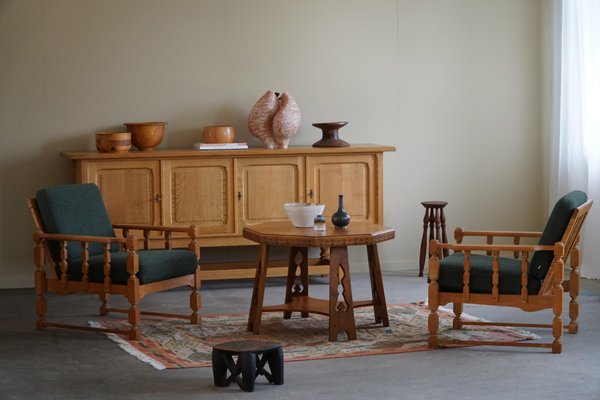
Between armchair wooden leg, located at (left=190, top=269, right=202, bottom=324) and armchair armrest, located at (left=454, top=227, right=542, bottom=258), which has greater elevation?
armchair armrest, located at (left=454, top=227, right=542, bottom=258)

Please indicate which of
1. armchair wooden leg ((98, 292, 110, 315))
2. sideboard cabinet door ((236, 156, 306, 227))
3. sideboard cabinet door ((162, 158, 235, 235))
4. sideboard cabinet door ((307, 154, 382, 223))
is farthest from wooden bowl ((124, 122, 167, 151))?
armchair wooden leg ((98, 292, 110, 315))

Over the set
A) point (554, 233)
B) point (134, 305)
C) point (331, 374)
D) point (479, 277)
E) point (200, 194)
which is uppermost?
point (200, 194)

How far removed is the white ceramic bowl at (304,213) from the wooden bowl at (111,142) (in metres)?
1.72

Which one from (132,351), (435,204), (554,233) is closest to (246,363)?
(132,351)

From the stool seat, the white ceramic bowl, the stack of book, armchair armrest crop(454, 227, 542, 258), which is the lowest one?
armchair armrest crop(454, 227, 542, 258)

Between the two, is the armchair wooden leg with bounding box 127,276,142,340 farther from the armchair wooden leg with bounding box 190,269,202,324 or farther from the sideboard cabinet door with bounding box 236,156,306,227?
the sideboard cabinet door with bounding box 236,156,306,227

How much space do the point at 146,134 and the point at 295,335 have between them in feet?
7.64

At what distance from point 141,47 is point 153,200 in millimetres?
1250

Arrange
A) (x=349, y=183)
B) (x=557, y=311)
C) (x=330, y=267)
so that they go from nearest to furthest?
(x=557, y=311) → (x=330, y=267) → (x=349, y=183)

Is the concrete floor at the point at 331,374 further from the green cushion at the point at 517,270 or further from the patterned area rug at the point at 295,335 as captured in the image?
the green cushion at the point at 517,270

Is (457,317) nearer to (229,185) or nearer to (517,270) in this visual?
(517,270)

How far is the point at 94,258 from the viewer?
6.54 m

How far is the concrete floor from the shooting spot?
5.11 meters

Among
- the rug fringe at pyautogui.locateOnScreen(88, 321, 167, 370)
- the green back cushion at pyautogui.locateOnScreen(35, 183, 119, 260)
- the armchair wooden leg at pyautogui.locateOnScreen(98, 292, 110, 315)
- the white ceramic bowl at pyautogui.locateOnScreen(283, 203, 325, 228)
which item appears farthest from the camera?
the armchair wooden leg at pyautogui.locateOnScreen(98, 292, 110, 315)
